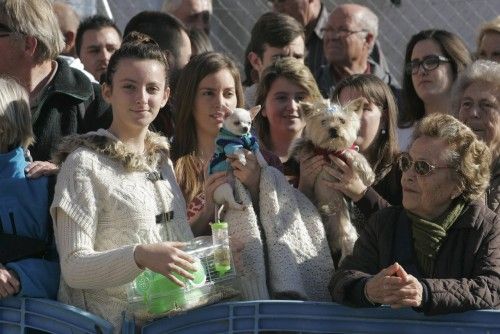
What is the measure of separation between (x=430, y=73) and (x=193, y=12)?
257cm

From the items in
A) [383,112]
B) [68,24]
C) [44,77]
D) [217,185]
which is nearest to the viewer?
[217,185]

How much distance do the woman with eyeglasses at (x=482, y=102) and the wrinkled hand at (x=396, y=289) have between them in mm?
1187

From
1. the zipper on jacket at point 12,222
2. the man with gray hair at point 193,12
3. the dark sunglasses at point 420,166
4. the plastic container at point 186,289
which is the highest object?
the man with gray hair at point 193,12

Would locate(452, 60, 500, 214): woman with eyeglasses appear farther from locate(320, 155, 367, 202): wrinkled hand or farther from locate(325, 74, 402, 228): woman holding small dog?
locate(320, 155, 367, 202): wrinkled hand

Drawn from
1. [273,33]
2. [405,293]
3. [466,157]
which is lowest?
[405,293]

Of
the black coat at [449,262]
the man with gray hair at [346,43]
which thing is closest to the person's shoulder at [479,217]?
the black coat at [449,262]

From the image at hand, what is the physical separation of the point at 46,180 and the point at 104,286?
1.90ft

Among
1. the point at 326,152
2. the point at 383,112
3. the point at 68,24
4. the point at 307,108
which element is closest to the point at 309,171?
the point at 326,152

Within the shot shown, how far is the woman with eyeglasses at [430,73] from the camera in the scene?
248 inches

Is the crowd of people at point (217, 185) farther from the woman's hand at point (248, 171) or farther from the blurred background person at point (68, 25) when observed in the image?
the blurred background person at point (68, 25)

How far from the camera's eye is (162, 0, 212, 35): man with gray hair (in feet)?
27.5

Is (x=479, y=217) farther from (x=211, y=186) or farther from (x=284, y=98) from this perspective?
(x=284, y=98)

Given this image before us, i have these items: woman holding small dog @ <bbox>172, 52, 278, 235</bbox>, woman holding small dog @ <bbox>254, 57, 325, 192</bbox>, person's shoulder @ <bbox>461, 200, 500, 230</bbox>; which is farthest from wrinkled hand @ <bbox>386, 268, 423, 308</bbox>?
woman holding small dog @ <bbox>254, 57, 325, 192</bbox>

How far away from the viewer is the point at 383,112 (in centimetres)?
564
